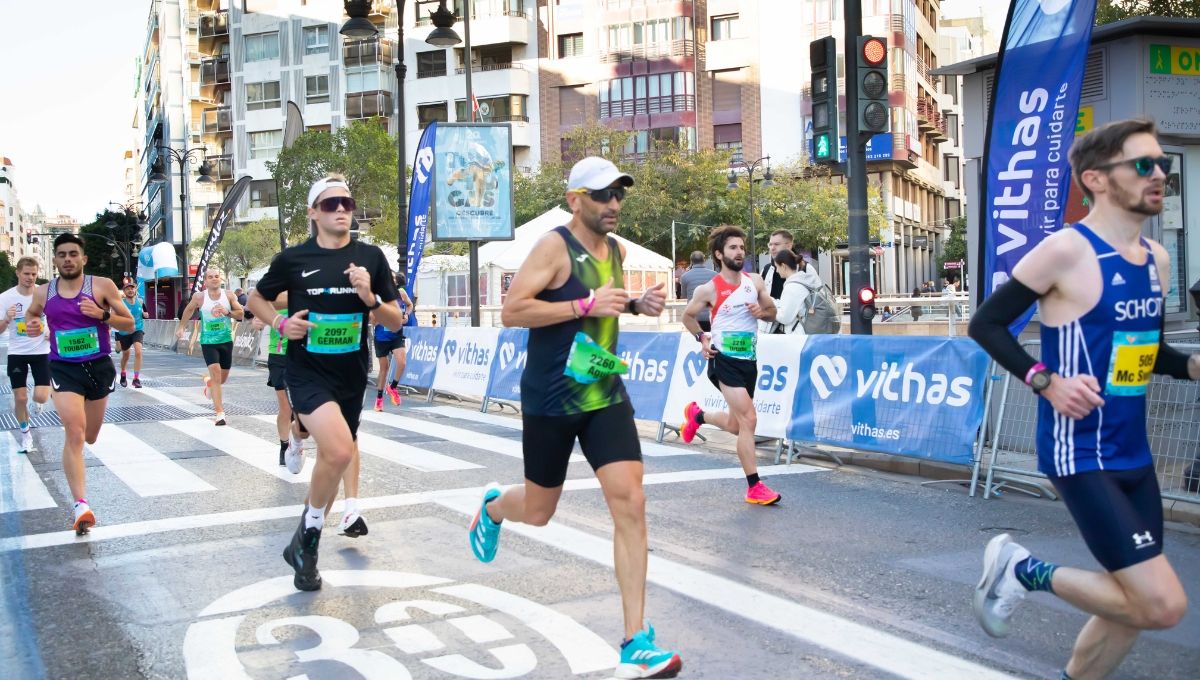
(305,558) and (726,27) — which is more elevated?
(726,27)

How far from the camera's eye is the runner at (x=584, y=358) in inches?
173

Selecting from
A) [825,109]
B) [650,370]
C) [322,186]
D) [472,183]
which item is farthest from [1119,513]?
[472,183]

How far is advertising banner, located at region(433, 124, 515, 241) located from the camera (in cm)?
1897

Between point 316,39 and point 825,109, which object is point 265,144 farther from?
point 825,109

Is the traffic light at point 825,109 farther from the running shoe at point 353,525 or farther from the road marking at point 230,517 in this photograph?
the running shoe at point 353,525

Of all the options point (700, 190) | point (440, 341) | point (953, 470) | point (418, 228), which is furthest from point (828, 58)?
point (700, 190)

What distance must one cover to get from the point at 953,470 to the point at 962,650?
5.05m

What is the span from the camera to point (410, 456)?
10.7 meters

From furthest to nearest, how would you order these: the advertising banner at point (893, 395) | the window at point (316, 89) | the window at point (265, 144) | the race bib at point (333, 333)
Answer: the window at point (265, 144) → the window at point (316, 89) → the advertising banner at point (893, 395) → the race bib at point (333, 333)

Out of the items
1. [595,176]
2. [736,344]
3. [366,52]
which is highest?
[366,52]

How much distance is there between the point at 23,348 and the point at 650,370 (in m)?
6.96

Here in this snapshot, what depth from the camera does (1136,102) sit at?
10977 mm

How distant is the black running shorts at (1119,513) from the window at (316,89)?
77245mm

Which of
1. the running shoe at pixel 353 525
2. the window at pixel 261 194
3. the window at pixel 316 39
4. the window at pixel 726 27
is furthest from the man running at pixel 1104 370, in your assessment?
the window at pixel 316 39
